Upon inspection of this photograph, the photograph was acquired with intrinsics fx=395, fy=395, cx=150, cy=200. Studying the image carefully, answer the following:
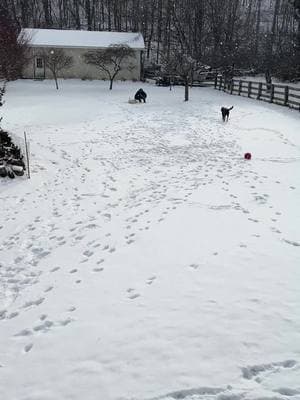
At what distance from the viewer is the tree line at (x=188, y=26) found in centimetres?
4569

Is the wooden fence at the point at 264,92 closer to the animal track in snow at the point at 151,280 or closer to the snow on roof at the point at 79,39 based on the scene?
the snow on roof at the point at 79,39

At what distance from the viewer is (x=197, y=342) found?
13.8ft

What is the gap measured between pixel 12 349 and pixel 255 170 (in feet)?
27.8

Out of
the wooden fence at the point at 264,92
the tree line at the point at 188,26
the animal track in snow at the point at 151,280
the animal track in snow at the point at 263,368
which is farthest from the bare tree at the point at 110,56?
the animal track in snow at the point at 263,368

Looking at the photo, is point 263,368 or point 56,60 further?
point 56,60

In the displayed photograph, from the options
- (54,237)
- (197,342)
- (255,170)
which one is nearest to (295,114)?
(255,170)

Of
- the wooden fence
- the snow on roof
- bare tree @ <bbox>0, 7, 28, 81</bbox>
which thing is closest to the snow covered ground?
the wooden fence

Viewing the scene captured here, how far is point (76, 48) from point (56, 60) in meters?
4.99

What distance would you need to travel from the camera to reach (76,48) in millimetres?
39906

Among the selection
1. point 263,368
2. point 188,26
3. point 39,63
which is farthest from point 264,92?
point 263,368

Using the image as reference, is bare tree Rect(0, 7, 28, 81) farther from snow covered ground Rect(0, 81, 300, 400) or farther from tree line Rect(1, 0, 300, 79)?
snow covered ground Rect(0, 81, 300, 400)

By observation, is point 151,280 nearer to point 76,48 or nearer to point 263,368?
point 263,368

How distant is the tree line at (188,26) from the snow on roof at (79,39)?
18.0 ft

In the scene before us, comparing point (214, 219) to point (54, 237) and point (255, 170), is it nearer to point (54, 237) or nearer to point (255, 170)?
point (54, 237)
